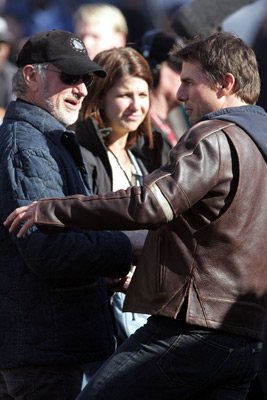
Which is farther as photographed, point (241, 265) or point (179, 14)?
point (179, 14)

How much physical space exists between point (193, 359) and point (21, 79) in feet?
5.38

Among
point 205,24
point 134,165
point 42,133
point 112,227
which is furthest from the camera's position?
point 205,24

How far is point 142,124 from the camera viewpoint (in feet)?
16.6

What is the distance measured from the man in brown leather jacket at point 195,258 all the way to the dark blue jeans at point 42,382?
0.38m

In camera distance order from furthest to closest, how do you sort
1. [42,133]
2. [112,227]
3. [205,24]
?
[205,24] → [42,133] → [112,227]

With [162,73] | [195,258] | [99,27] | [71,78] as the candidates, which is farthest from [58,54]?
[99,27]

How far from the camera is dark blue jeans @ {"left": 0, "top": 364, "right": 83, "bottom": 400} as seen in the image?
10.5ft

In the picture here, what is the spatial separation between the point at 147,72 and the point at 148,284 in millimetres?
2332

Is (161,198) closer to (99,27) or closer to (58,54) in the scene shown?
(58,54)

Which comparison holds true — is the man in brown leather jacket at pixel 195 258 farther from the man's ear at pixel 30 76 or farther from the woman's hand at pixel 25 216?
the man's ear at pixel 30 76

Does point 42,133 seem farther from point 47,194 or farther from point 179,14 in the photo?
point 179,14

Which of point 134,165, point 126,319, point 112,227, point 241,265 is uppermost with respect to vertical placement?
point 112,227

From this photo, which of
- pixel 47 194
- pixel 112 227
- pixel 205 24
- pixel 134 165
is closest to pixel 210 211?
pixel 112 227

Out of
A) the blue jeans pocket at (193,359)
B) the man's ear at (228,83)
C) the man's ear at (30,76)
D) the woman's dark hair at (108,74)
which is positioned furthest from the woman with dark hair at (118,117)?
the blue jeans pocket at (193,359)
